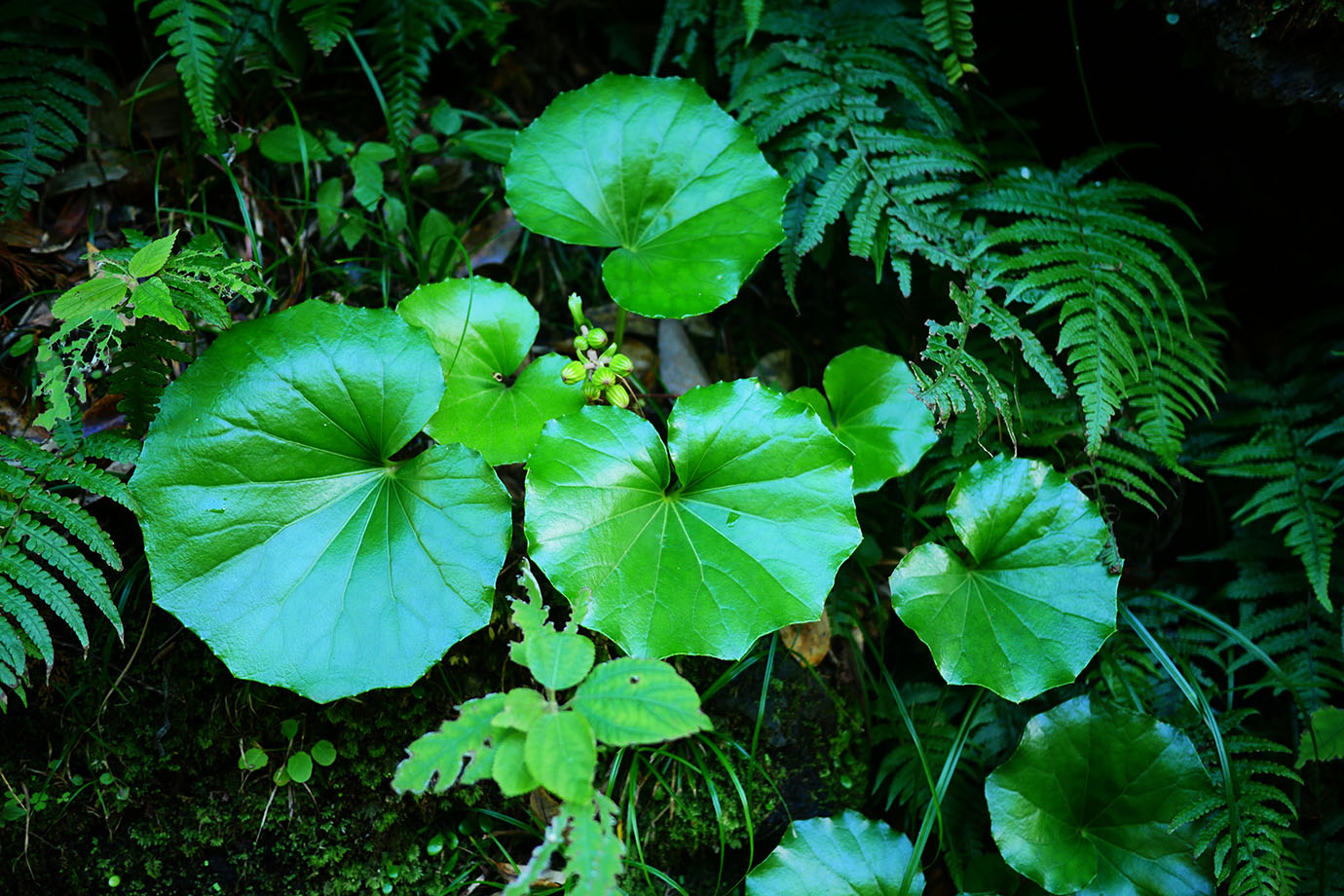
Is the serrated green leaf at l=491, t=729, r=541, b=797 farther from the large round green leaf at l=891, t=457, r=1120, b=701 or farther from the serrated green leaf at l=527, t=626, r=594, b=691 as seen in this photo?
the large round green leaf at l=891, t=457, r=1120, b=701

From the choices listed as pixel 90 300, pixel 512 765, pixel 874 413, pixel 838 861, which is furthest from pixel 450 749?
pixel 874 413

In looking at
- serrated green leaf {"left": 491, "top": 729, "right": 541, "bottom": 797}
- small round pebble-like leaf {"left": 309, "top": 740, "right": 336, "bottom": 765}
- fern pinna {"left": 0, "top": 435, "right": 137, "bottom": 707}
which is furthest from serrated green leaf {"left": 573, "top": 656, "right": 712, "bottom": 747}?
fern pinna {"left": 0, "top": 435, "right": 137, "bottom": 707}

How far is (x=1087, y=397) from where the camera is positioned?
190 cm

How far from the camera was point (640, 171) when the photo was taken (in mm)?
2014

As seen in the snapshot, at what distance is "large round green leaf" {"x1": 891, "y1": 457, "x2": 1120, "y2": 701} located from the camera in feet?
6.01

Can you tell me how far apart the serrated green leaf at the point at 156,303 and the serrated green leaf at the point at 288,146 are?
81 cm

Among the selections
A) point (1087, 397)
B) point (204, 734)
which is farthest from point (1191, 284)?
point (204, 734)

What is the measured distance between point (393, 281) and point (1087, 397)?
6.19 ft

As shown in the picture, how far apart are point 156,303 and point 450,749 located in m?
1.03

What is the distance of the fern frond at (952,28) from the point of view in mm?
1995

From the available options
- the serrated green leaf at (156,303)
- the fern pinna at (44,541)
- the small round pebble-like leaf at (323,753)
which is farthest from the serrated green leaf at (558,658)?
the serrated green leaf at (156,303)

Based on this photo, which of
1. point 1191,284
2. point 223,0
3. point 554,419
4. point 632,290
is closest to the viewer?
point 554,419

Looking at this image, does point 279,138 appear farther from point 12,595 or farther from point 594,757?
point 594,757

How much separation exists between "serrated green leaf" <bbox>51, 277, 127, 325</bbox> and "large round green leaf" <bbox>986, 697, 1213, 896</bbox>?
2.18m
